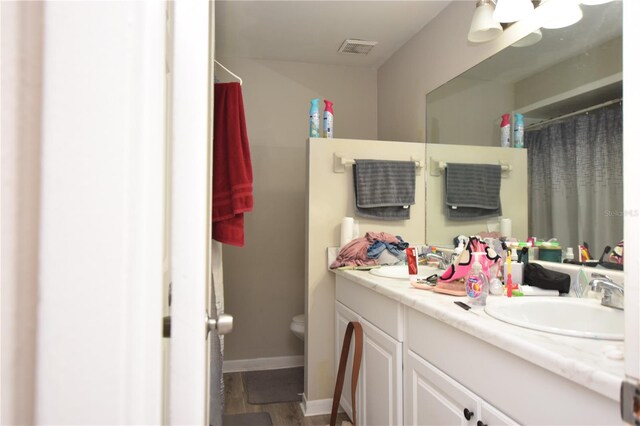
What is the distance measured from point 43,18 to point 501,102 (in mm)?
1998

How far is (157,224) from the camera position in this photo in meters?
0.36

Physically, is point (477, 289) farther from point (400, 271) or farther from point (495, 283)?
point (400, 271)

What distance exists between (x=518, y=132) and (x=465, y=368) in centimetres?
118

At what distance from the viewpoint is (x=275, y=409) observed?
94.0 inches

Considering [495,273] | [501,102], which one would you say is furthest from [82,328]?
[501,102]

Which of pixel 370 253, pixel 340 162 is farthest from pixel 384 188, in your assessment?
pixel 370 253

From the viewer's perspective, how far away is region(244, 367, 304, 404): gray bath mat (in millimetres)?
2536

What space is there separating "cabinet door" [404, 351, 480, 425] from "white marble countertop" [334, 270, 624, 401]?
7.7 inches

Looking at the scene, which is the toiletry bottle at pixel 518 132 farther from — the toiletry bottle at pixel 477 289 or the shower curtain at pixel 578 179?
the toiletry bottle at pixel 477 289

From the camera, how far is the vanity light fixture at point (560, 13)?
5.01ft

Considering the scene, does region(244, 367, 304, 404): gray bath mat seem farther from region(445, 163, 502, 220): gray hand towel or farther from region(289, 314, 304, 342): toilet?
region(445, 163, 502, 220): gray hand towel

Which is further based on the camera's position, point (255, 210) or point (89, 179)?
point (255, 210)

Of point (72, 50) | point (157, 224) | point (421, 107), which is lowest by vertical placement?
point (157, 224)

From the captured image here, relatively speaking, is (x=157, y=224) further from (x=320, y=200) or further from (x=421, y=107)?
(x=421, y=107)
